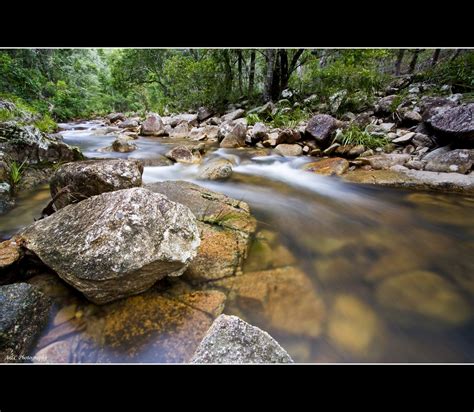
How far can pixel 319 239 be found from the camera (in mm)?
2990

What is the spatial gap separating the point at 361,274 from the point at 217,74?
601 inches

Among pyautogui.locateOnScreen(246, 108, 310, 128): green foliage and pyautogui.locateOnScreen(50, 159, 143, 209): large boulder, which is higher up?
pyautogui.locateOnScreen(50, 159, 143, 209): large boulder

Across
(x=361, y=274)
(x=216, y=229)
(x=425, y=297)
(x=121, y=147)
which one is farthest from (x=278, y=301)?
(x=121, y=147)

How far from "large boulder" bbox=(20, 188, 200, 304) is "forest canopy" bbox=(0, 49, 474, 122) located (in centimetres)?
286

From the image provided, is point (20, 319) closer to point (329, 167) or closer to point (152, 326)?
point (152, 326)

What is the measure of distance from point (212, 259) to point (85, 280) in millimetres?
1061

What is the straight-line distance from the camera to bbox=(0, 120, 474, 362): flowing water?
1.76 meters

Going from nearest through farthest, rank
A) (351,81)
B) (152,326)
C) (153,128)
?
(152,326)
(351,81)
(153,128)

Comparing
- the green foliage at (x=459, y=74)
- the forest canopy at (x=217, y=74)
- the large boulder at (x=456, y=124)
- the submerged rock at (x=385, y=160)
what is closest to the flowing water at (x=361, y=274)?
the submerged rock at (x=385, y=160)

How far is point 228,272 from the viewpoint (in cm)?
225

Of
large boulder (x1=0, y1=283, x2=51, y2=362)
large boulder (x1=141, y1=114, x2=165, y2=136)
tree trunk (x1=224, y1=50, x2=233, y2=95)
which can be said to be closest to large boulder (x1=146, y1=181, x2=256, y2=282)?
large boulder (x1=0, y1=283, x2=51, y2=362)

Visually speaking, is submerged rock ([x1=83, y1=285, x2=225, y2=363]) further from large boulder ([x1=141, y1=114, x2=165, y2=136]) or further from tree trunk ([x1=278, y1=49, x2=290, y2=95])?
tree trunk ([x1=278, y1=49, x2=290, y2=95])

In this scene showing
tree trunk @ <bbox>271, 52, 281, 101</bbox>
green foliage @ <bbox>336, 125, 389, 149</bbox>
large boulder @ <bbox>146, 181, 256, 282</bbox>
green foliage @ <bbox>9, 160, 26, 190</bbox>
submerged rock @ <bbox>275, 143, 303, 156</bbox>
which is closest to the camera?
large boulder @ <bbox>146, 181, 256, 282</bbox>
